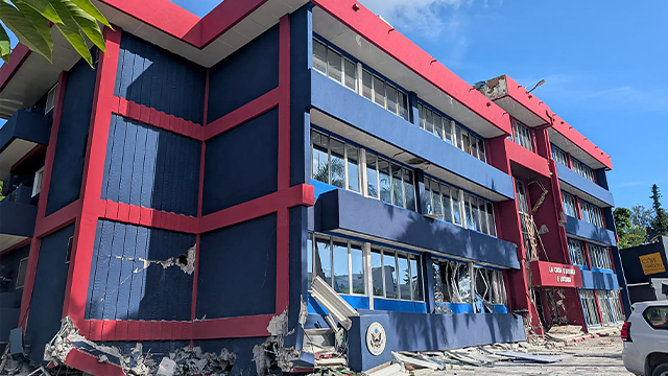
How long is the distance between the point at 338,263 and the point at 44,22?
432 inches

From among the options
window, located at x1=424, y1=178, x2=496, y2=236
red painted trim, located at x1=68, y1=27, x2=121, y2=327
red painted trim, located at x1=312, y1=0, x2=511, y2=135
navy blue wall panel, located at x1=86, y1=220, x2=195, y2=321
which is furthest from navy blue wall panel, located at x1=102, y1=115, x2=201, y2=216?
window, located at x1=424, y1=178, x2=496, y2=236

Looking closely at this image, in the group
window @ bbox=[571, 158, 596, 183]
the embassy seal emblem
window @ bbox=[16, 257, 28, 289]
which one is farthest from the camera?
window @ bbox=[571, 158, 596, 183]

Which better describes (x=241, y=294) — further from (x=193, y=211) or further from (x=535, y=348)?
(x=535, y=348)

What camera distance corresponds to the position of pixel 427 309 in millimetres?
17547

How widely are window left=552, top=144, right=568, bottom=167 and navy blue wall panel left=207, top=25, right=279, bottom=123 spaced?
2348cm

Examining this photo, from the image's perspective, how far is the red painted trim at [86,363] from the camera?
38.0ft

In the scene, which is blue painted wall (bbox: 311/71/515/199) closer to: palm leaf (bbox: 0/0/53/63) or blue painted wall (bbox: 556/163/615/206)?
blue painted wall (bbox: 556/163/615/206)

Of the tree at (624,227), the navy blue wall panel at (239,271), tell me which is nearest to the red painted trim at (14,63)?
the navy blue wall panel at (239,271)

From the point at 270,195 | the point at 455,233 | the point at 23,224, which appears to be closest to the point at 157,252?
the point at 270,195

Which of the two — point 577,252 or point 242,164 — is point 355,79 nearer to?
point 242,164

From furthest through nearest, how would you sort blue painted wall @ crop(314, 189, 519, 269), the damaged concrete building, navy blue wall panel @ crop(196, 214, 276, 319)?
1. blue painted wall @ crop(314, 189, 519, 269)
2. navy blue wall panel @ crop(196, 214, 276, 319)
3. the damaged concrete building

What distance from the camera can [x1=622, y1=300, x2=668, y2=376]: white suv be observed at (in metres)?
8.73

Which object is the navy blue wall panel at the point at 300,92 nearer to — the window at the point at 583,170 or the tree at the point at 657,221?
the window at the point at 583,170

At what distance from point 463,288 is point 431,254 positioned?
2.90 m
